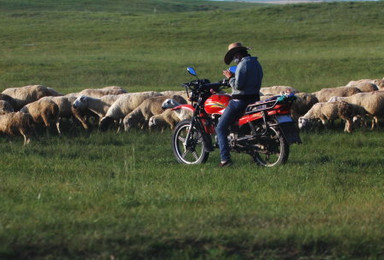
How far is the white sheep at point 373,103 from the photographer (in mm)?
17109

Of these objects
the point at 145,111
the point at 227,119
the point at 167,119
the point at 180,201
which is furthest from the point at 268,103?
the point at 145,111

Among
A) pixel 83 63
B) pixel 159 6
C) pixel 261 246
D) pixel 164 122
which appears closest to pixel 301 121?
pixel 164 122

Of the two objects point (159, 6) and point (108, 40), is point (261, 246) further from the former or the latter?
point (159, 6)

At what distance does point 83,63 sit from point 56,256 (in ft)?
104

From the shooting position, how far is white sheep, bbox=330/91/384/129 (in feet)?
56.1

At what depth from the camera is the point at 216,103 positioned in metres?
11.0

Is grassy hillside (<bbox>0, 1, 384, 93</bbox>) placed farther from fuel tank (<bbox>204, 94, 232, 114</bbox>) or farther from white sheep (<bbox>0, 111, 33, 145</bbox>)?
fuel tank (<bbox>204, 94, 232, 114</bbox>)

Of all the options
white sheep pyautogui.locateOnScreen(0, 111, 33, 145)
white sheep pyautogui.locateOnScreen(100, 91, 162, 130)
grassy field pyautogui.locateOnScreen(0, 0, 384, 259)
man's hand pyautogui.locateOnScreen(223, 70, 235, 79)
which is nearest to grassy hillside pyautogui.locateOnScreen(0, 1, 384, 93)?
white sheep pyautogui.locateOnScreen(100, 91, 162, 130)

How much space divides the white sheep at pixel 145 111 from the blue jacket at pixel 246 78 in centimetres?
820

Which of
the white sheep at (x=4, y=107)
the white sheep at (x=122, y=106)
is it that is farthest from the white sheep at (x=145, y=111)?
the white sheep at (x=4, y=107)

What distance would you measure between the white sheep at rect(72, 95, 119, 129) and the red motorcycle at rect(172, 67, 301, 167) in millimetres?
7757

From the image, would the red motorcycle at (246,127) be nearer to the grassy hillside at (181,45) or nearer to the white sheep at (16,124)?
the white sheep at (16,124)

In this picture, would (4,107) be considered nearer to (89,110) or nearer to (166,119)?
(89,110)

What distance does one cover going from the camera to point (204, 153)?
11094 mm
